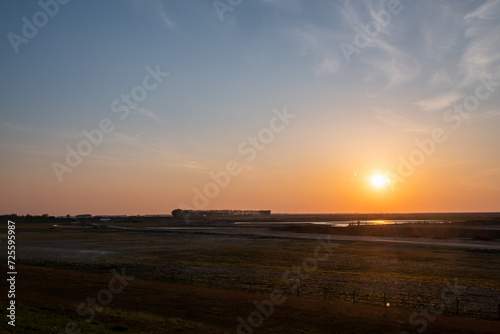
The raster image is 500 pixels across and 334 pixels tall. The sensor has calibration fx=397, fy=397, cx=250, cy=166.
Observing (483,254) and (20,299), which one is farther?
(483,254)

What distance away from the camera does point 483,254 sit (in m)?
71.9

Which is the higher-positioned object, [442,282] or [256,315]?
[442,282]

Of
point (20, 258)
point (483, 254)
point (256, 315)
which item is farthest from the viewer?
point (483, 254)

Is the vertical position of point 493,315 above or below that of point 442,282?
below

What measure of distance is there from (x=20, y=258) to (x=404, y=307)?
2379 inches

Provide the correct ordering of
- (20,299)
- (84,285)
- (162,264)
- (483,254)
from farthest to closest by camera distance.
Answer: (483,254) < (162,264) < (84,285) < (20,299)

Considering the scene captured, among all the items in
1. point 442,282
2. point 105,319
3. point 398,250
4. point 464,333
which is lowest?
point 105,319

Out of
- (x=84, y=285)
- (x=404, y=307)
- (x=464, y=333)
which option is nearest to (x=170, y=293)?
(x=84, y=285)

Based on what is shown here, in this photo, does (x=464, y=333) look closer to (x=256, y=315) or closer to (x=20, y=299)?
(x=256, y=315)

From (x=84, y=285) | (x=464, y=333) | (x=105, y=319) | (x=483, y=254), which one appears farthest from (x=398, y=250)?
(x=105, y=319)

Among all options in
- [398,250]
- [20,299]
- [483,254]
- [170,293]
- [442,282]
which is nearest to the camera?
[20,299]

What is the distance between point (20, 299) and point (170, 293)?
12.5 meters

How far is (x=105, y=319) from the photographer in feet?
90.7

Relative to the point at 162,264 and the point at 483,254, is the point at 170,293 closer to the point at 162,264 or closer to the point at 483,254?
the point at 162,264
